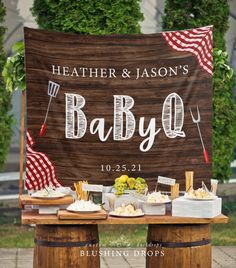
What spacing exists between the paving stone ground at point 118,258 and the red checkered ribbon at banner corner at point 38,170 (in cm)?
263

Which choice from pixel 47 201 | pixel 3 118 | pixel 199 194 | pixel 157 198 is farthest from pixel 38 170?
pixel 3 118

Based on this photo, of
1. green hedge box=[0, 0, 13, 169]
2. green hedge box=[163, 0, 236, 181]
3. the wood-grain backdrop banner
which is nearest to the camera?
the wood-grain backdrop banner

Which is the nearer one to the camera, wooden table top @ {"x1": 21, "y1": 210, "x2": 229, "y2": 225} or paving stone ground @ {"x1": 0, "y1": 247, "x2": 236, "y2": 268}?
wooden table top @ {"x1": 21, "y1": 210, "x2": 229, "y2": 225}

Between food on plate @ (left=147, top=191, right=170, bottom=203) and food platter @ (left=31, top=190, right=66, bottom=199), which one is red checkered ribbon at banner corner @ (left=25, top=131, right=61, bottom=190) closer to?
food platter @ (left=31, top=190, right=66, bottom=199)

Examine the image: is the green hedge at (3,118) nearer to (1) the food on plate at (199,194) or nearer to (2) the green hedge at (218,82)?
(2) the green hedge at (218,82)

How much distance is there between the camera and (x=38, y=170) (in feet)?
25.9

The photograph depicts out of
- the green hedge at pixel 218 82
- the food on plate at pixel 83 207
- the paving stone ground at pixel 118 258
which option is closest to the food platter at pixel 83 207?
the food on plate at pixel 83 207

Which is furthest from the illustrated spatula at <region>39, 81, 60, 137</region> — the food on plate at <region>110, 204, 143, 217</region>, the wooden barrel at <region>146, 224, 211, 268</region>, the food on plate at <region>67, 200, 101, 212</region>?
the wooden barrel at <region>146, 224, 211, 268</region>

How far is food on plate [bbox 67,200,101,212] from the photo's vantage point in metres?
7.41

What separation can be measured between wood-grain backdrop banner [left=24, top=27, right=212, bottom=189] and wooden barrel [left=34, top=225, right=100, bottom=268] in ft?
2.08

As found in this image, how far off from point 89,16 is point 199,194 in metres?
6.34

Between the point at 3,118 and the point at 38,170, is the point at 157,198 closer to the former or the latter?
the point at 38,170

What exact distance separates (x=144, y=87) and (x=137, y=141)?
486mm

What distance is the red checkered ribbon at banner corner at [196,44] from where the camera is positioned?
25.8ft
